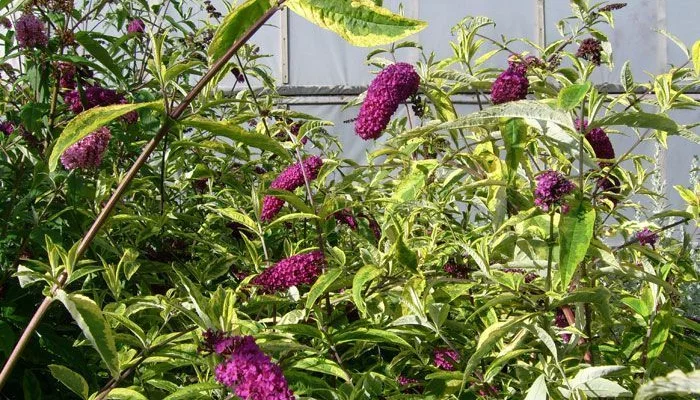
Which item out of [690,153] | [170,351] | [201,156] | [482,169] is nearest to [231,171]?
[201,156]

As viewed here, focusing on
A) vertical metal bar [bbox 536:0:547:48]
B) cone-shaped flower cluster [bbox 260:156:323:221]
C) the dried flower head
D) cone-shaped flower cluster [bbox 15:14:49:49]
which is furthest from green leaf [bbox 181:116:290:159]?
vertical metal bar [bbox 536:0:547:48]

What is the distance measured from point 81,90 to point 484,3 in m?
5.23

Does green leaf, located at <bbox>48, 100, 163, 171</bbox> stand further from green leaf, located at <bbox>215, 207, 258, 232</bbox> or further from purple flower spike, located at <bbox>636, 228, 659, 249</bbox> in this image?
purple flower spike, located at <bbox>636, 228, 659, 249</bbox>

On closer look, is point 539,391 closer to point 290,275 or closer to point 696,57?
point 290,275

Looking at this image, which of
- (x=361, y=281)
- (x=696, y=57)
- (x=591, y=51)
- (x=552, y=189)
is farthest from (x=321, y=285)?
(x=591, y=51)

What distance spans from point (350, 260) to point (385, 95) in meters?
0.32

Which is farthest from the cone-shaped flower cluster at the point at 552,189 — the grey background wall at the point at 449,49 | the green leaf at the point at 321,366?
the grey background wall at the point at 449,49

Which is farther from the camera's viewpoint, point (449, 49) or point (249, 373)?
point (449, 49)

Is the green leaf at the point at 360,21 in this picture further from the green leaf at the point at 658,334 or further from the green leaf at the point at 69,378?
the green leaf at the point at 658,334

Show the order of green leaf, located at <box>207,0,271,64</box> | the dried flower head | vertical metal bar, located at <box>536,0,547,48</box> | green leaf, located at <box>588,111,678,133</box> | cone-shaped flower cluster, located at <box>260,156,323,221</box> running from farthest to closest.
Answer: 1. vertical metal bar, located at <box>536,0,547,48</box>
2. the dried flower head
3. cone-shaped flower cluster, located at <box>260,156,323,221</box>
4. green leaf, located at <box>588,111,678,133</box>
5. green leaf, located at <box>207,0,271,64</box>

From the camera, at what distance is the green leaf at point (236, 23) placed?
2.38ft

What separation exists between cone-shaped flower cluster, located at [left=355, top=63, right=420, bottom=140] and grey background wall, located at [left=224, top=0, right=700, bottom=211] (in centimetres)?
483

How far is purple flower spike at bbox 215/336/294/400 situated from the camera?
0.86 m

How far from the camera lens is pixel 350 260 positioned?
4.77 feet
